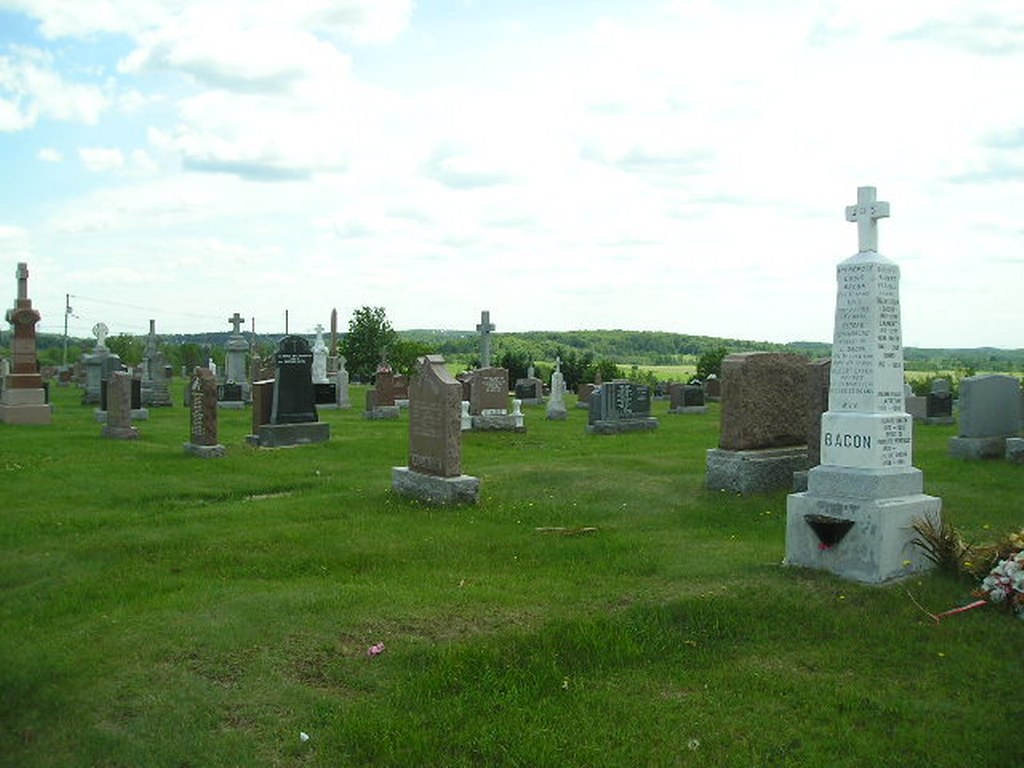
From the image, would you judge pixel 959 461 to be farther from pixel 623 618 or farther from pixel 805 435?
pixel 623 618

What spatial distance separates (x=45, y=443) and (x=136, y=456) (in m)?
3.00

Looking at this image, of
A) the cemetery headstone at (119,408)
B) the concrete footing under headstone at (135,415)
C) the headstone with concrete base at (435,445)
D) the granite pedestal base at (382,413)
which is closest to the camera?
the headstone with concrete base at (435,445)

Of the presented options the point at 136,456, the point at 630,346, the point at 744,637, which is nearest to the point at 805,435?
the point at 744,637

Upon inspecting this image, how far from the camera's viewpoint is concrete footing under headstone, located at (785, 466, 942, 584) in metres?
7.78

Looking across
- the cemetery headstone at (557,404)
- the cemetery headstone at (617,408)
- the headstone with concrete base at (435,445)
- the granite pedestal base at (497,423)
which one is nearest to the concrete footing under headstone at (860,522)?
the headstone with concrete base at (435,445)

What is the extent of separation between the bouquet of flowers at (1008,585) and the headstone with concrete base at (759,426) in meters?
5.45

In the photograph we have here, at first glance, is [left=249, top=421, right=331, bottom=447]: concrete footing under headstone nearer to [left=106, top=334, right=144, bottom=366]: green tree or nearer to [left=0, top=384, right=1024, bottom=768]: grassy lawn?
[left=0, top=384, right=1024, bottom=768]: grassy lawn

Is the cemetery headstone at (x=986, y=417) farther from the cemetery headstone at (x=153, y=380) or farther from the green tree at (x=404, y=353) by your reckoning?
the green tree at (x=404, y=353)

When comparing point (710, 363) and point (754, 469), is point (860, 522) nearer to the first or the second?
point (754, 469)

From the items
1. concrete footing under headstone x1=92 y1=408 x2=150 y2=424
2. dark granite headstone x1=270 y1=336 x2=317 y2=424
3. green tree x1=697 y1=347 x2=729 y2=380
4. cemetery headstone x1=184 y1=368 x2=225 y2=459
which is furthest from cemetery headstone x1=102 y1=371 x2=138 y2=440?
green tree x1=697 y1=347 x2=729 y2=380

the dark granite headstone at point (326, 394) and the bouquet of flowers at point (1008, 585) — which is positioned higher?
the dark granite headstone at point (326, 394)

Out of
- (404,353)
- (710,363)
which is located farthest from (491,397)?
(404,353)

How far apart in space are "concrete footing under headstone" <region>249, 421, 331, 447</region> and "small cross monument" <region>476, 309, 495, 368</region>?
378 inches

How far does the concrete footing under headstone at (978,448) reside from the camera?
16.2 meters
